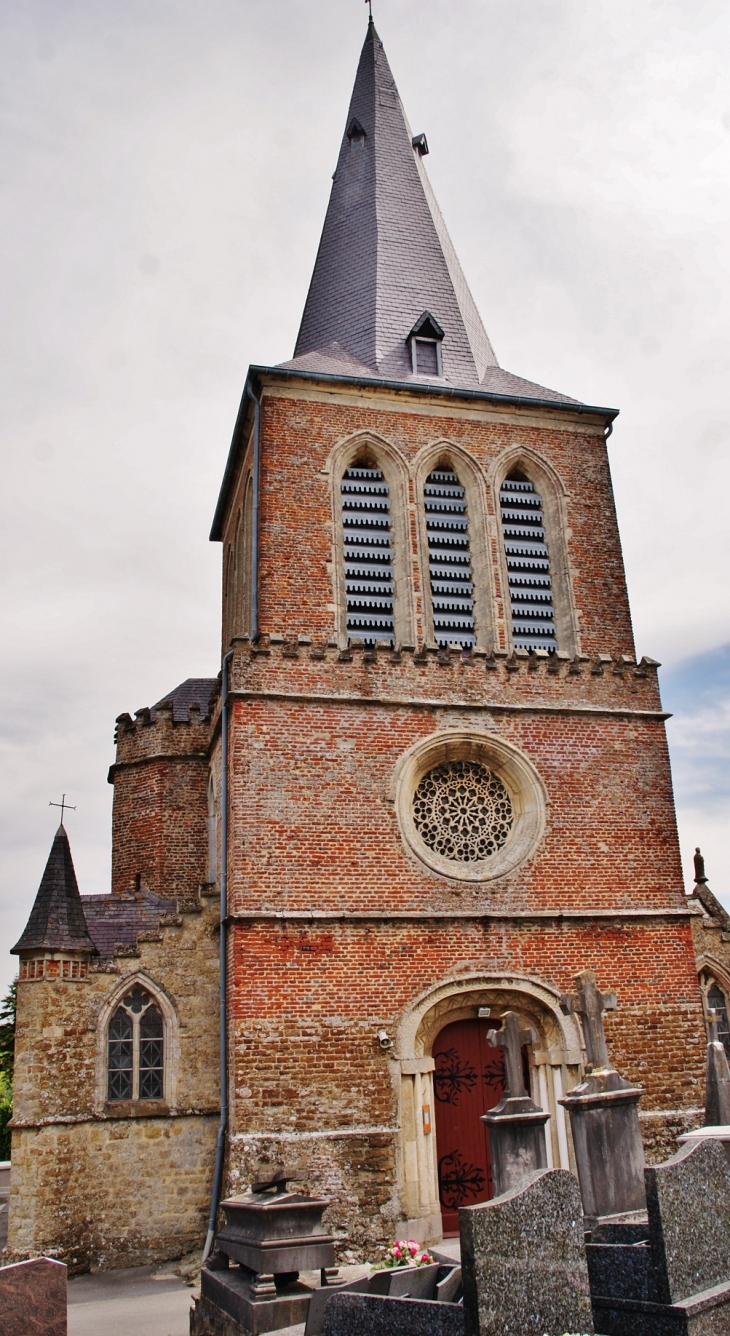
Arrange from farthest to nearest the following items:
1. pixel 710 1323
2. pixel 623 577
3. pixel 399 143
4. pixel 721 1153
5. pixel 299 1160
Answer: pixel 399 143 < pixel 623 577 < pixel 299 1160 < pixel 721 1153 < pixel 710 1323

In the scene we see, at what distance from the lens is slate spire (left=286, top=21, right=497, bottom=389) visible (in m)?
20.2

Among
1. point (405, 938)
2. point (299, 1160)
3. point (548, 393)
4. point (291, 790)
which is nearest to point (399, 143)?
point (548, 393)

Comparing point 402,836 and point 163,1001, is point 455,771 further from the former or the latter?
point 163,1001

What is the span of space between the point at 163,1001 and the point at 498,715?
6216 mm

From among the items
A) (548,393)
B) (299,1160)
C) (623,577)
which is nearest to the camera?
(299,1160)

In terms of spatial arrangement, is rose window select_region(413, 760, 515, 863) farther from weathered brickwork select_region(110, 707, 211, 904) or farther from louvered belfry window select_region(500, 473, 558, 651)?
weathered brickwork select_region(110, 707, 211, 904)

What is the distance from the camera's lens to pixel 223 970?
46.3 feet

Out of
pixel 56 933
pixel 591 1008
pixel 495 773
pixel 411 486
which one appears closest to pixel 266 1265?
pixel 591 1008

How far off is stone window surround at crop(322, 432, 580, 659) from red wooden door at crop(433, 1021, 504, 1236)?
6.16 metres

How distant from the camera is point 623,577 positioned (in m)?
18.4

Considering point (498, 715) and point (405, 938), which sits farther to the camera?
point (498, 715)

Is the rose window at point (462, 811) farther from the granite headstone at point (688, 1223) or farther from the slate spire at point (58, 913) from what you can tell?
the granite headstone at point (688, 1223)

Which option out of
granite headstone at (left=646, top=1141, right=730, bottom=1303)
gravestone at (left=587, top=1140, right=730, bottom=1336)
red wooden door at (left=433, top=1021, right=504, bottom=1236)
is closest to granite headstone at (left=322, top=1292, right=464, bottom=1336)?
gravestone at (left=587, top=1140, right=730, bottom=1336)

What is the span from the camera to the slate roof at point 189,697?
20266mm
